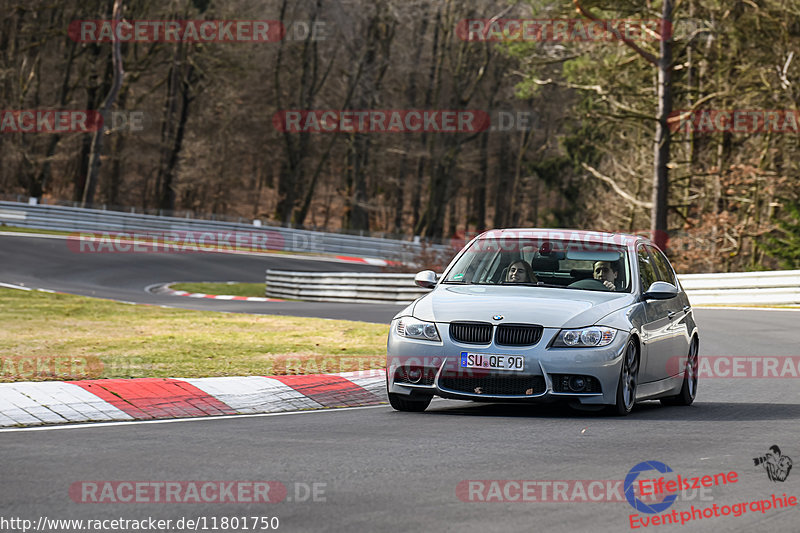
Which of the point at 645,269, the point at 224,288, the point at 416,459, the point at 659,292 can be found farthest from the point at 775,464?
the point at 224,288

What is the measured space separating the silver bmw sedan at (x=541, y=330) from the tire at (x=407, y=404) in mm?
11

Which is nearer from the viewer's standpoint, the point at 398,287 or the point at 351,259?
the point at 398,287

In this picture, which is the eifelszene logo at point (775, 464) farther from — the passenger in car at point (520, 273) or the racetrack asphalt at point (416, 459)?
the passenger in car at point (520, 273)

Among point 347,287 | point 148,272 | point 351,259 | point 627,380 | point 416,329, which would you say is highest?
point 416,329

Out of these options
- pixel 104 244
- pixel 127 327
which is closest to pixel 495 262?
pixel 127 327

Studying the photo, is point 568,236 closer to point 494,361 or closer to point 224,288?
point 494,361

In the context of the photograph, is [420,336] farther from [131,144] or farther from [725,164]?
[131,144]

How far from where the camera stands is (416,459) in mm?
7387

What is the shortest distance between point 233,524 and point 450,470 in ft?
5.91

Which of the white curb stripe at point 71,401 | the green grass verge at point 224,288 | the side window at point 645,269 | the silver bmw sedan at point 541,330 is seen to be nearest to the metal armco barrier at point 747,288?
the green grass verge at point 224,288

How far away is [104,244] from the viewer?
140ft

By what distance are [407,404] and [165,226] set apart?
133 ft

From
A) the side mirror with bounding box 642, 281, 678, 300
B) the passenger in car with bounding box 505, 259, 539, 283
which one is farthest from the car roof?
the side mirror with bounding box 642, 281, 678, 300

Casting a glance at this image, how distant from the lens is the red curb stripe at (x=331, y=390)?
10.8 m
